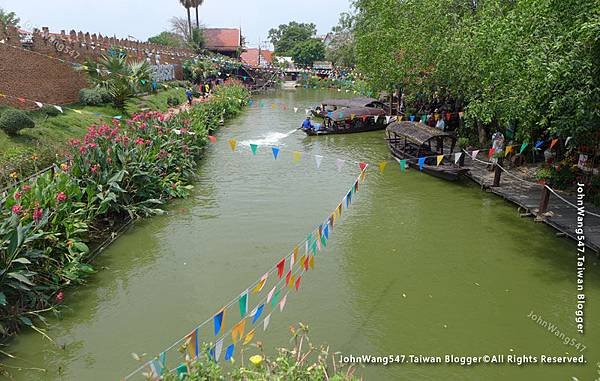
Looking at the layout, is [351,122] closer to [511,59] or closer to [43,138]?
[43,138]

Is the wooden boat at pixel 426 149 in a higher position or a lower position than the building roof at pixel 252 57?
lower

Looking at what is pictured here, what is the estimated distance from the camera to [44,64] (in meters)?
21.2

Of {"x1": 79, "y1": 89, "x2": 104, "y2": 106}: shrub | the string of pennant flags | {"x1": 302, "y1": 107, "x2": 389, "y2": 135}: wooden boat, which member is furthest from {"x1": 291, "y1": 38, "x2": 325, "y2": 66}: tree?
the string of pennant flags

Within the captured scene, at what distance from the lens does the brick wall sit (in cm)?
1877

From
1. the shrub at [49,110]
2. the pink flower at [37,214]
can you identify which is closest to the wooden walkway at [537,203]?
the pink flower at [37,214]

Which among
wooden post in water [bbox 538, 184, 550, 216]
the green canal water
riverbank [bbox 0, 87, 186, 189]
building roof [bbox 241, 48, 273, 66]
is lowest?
the green canal water

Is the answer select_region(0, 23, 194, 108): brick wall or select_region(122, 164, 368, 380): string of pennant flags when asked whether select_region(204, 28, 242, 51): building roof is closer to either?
select_region(0, 23, 194, 108): brick wall

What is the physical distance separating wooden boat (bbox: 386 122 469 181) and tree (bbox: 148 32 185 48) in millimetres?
47354

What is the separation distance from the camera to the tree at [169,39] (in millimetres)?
61362

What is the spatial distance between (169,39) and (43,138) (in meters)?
51.1

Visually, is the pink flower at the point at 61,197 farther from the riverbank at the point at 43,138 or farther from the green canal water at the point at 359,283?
the riverbank at the point at 43,138

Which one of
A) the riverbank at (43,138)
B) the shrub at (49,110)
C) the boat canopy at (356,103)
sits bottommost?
the riverbank at (43,138)

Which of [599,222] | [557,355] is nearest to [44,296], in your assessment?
[557,355]

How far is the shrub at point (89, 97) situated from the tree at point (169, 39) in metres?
39.7
